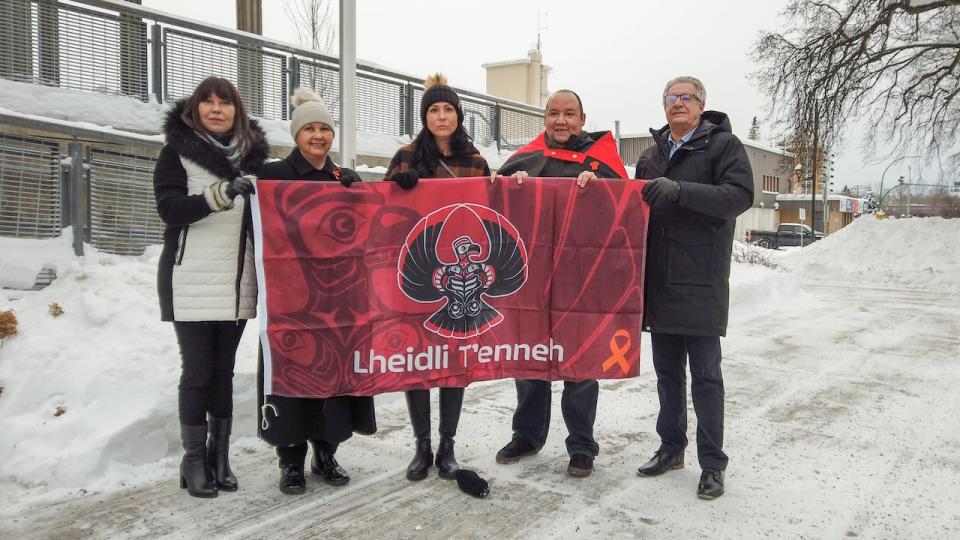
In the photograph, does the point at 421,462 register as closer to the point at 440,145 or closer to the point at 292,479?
the point at 292,479

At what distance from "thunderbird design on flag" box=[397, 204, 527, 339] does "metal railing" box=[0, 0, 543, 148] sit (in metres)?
5.68

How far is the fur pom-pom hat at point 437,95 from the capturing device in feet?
12.7

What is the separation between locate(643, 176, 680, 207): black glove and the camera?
360 centimetres

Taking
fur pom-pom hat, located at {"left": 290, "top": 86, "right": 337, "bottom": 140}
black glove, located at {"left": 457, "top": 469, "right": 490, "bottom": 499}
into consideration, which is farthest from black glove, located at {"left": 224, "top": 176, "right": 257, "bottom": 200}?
black glove, located at {"left": 457, "top": 469, "right": 490, "bottom": 499}

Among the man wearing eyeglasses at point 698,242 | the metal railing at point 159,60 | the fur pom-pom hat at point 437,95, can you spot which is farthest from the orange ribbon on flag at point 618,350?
the metal railing at point 159,60

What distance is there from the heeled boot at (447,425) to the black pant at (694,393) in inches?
48.6

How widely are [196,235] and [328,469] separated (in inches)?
57.7

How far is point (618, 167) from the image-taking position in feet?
13.5

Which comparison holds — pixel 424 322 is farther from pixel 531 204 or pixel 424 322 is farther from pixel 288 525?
pixel 288 525

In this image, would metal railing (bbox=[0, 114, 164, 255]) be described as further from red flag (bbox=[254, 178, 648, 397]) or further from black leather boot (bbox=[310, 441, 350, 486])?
black leather boot (bbox=[310, 441, 350, 486])

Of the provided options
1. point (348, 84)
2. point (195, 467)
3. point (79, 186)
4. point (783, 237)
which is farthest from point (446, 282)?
point (783, 237)

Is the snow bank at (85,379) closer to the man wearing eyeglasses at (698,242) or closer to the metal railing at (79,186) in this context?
the metal railing at (79,186)

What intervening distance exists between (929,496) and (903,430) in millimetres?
1390

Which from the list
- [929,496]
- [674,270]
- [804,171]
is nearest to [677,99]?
[674,270]
